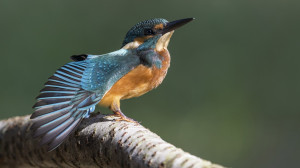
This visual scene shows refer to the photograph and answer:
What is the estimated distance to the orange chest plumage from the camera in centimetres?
271

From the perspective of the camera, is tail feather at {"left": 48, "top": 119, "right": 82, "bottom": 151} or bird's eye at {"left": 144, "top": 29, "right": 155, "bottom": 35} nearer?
tail feather at {"left": 48, "top": 119, "right": 82, "bottom": 151}

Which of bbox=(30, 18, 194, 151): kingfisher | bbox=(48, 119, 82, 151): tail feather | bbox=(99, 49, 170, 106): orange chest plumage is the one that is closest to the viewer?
bbox=(48, 119, 82, 151): tail feather

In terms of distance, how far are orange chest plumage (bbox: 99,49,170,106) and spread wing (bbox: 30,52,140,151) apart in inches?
1.9

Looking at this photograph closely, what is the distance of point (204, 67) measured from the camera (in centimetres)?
520

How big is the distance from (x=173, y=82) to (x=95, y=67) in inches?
95.2

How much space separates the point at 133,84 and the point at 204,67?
99.9 inches

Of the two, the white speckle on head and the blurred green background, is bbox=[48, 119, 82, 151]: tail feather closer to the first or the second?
the white speckle on head

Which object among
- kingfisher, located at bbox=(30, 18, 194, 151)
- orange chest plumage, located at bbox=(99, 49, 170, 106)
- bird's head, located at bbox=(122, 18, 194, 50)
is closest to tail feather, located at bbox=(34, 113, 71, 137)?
kingfisher, located at bbox=(30, 18, 194, 151)

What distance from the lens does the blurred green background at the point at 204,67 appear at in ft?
16.2

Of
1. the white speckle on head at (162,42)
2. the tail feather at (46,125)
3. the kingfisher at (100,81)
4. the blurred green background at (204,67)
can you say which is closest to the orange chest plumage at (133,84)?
the kingfisher at (100,81)

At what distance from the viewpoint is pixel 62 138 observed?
6.84 feet

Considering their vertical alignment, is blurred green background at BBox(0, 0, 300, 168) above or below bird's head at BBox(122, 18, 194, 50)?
below

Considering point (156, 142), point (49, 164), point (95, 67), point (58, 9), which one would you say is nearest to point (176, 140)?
point (58, 9)

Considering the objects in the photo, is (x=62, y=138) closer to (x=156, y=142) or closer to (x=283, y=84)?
(x=156, y=142)
